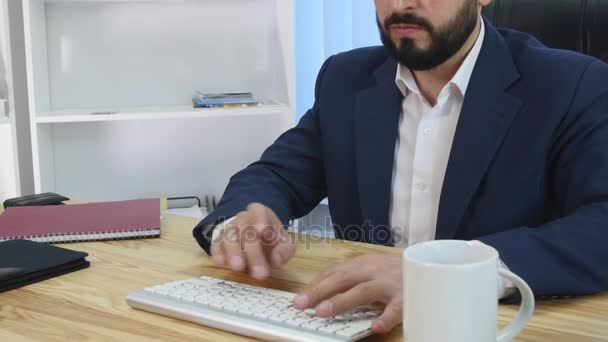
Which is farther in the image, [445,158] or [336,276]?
[445,158]

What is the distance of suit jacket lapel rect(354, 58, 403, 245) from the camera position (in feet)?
4.31

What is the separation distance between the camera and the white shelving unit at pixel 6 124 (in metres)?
2.26

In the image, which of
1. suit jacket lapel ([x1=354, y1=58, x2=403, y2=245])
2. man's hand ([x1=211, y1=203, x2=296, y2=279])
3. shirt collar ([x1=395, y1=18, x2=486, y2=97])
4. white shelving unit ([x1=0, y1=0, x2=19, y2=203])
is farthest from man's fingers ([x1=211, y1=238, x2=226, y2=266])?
white shelving unit ([x1=0, y1=0, x2=19, y2=203])

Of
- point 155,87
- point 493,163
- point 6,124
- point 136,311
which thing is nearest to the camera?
point 136,311

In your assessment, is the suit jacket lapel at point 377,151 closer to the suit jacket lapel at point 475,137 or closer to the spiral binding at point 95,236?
the suit jacket lapel at point 475,137

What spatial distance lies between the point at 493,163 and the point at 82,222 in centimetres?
70

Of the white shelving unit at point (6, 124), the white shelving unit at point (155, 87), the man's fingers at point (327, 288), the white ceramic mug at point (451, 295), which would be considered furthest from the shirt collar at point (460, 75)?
the white shelving unit at point (6, 124)

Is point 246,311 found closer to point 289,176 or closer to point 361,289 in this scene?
point 361,289

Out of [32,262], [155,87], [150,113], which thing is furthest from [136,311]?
[155,87]

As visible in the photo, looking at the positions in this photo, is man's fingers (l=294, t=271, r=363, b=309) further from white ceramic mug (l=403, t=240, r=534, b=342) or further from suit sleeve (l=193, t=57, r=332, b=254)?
suit sleeve (l=193, t=57, r=332, b=254)

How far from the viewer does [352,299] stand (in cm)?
74

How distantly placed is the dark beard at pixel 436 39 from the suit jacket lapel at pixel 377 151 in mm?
69

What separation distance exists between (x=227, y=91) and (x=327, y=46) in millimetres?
401

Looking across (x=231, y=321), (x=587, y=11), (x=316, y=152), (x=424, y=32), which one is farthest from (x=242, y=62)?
(x=231, y=321)
